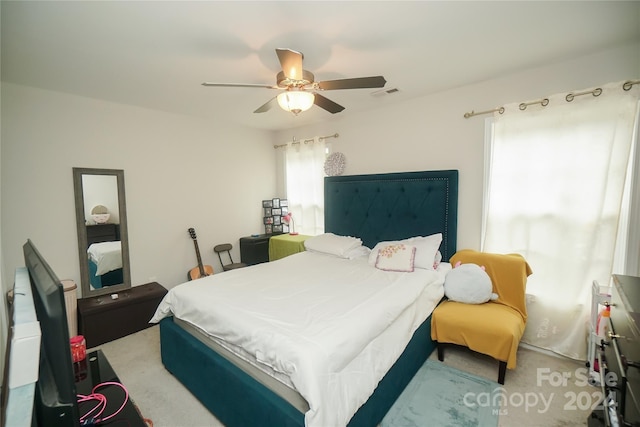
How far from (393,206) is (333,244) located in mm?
826

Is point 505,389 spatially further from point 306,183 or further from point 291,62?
point 306,183

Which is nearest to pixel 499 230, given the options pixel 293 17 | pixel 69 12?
pixel 293 17

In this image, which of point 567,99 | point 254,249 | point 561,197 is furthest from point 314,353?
point 254,249

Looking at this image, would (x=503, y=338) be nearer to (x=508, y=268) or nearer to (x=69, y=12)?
(x=508, y=268)

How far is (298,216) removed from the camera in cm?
422

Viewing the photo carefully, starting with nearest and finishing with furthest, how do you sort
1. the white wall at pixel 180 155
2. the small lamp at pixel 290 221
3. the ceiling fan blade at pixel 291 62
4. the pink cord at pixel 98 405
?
the pink cord at pixel 98 405
the ceiling fan blade at pixel 291 62
the white wall at pixel 180 155
the small lamp at pixel 290 221

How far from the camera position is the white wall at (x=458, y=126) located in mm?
2088

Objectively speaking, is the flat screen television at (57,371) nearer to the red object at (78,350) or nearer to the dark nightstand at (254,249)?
the red object at (78,350)

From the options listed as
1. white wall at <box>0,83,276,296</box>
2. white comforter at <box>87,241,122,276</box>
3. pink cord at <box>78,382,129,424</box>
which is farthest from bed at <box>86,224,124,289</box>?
pink cord at <box>78,382,129,424</box>

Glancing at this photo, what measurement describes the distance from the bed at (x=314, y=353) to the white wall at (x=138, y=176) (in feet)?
4.70

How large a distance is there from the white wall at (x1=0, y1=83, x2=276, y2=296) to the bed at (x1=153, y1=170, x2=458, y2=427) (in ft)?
4.70

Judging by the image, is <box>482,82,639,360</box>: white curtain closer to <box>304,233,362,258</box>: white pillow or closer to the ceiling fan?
<box>304,233,362,258</box>: white pillow

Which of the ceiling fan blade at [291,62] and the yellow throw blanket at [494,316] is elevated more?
the ceiling fan blade at [291,62]

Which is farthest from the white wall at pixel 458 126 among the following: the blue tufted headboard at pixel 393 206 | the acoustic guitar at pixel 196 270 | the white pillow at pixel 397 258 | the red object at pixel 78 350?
the red object at pixel 78 350
